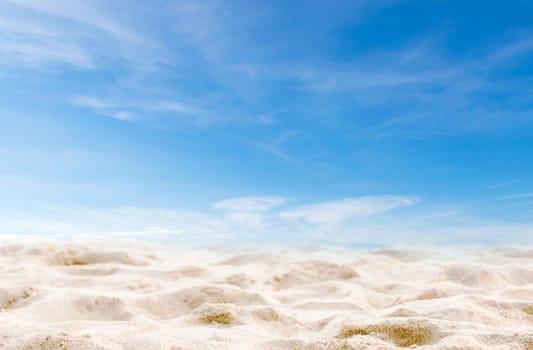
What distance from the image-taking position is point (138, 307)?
2836mm

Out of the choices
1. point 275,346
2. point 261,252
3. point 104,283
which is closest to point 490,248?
point 261,252

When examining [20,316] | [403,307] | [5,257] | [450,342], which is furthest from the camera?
[5,257]

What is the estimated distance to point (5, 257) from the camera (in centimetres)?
459

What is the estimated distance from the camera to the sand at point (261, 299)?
1899mm

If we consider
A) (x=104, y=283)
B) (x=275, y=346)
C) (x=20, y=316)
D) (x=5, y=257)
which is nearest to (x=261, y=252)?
(x=104, y=283)

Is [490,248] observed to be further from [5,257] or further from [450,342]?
[5,257]

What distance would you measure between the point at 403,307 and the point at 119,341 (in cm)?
128

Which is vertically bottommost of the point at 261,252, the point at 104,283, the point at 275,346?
the point at 275,346

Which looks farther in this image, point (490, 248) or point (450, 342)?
point (490, 248)

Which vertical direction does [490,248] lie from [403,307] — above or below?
above

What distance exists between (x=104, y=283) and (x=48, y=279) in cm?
42

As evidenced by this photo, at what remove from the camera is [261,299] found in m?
3.00

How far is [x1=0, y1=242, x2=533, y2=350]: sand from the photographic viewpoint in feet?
6.23

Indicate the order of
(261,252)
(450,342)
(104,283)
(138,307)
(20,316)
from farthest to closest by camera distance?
(261,252) → (104,283) → (138,307) → (20,316) → (450,342)
